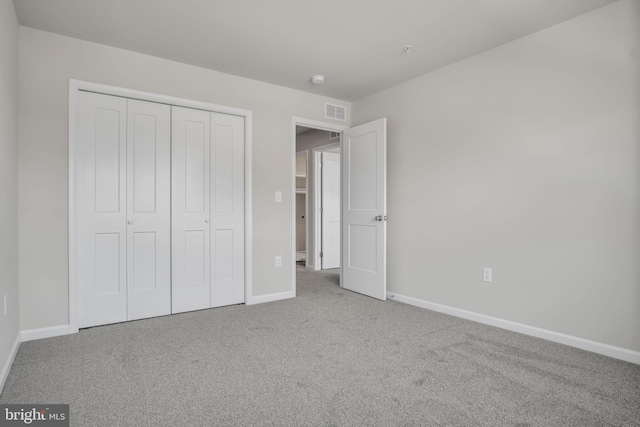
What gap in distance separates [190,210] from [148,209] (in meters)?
0.38

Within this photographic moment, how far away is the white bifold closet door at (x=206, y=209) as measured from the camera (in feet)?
10.8

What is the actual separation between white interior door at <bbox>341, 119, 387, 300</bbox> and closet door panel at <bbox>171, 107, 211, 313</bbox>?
5.62 ft

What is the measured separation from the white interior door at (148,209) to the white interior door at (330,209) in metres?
2.99

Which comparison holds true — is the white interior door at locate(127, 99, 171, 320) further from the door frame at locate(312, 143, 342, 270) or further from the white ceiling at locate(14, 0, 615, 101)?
the door frame at locate(312, 143, 342, 270)

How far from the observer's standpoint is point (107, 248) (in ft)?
9.71

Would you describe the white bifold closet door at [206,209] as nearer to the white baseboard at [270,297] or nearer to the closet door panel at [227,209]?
the closet door panel at [227,209]

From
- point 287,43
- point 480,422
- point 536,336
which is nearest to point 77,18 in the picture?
point 287,43

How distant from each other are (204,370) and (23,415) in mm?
854

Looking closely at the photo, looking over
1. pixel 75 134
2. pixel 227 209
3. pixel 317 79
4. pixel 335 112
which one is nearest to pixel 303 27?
pixel 317 79

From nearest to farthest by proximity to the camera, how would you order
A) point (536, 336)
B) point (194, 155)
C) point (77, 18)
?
point (77, 18) < point (536, 336) < point (194, 155)

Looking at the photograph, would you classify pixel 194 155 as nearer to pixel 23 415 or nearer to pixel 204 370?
pixel 204 370

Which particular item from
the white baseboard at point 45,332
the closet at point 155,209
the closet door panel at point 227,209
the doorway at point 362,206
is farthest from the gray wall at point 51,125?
the doorway at point 362,206

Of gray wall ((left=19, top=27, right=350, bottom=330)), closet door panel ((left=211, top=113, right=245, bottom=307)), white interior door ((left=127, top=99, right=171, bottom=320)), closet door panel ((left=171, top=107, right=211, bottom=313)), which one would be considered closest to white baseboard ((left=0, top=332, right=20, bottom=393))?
gray wall ((left=19, top=27, right=350, bottom=330))

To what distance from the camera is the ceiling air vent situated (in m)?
4.28
